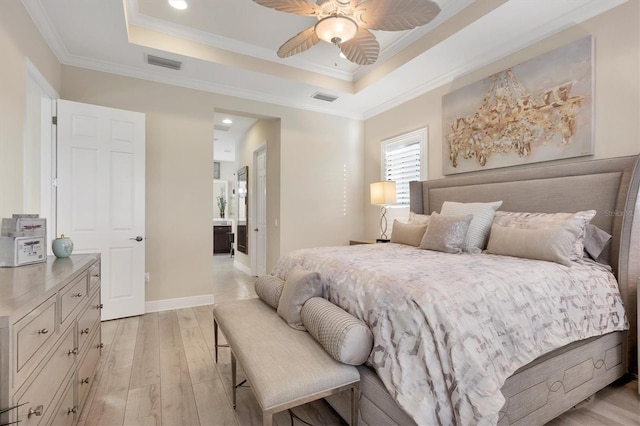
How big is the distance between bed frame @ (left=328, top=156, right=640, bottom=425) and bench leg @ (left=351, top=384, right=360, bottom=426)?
3cm

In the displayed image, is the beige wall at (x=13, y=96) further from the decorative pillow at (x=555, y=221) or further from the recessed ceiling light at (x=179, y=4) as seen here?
the decorative pillow at (x=555, y=221)

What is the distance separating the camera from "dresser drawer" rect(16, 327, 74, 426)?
3.43 feet

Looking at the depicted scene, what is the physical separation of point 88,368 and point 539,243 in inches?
124

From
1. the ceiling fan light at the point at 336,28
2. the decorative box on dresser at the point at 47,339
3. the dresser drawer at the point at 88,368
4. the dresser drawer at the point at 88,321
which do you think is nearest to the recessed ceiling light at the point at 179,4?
the ceiling fan light at the point at 336,28

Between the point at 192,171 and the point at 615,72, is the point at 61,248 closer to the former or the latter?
the point at 192,171

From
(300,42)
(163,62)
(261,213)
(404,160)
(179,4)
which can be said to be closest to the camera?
(300,42)

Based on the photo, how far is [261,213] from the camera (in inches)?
222

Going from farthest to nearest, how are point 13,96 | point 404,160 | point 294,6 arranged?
point 404,160
point 13,96
point 294,6

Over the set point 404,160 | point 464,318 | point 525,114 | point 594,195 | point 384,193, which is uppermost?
point 525,114

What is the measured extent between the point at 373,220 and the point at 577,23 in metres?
3.27

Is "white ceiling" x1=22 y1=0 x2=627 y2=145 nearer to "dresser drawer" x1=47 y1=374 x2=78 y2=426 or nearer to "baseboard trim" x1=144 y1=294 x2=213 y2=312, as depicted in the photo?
"baseboard trim" x1=144 y1=294 x2=213 y2=312

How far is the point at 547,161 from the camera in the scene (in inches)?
111

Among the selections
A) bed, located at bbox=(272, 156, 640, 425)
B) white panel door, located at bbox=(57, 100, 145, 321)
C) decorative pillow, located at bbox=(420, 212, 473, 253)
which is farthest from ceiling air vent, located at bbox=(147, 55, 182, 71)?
decorative pillow, located at bbox=(420, 212, 473, 253)

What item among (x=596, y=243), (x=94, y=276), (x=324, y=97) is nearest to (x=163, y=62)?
(x=324, y=97)
